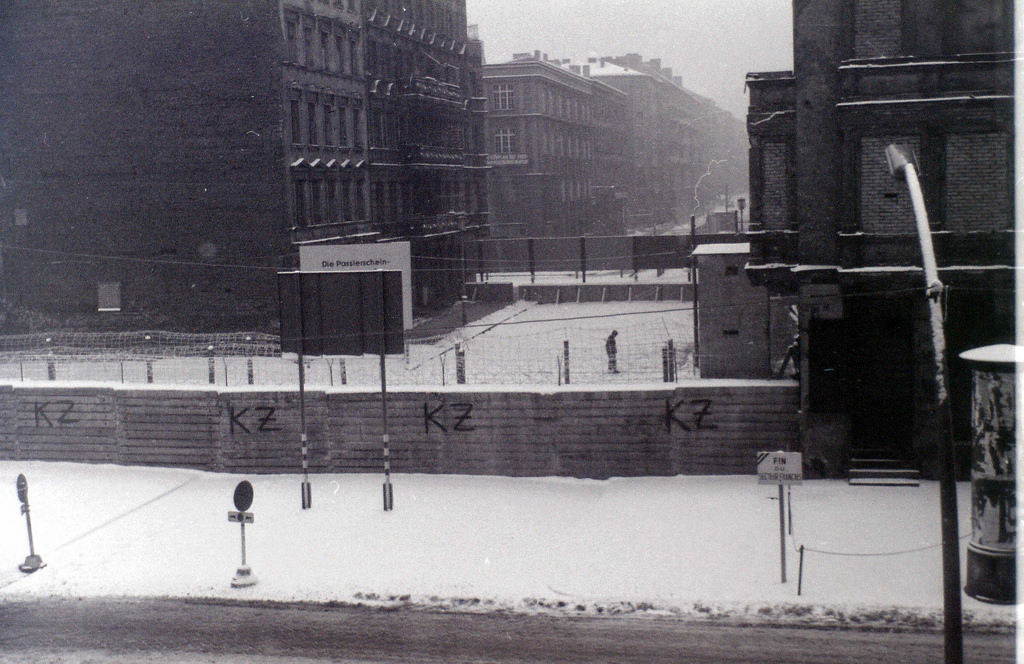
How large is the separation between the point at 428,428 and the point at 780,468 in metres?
9.08

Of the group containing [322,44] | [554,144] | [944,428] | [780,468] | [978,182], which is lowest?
[780,468]

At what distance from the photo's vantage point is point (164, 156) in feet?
132

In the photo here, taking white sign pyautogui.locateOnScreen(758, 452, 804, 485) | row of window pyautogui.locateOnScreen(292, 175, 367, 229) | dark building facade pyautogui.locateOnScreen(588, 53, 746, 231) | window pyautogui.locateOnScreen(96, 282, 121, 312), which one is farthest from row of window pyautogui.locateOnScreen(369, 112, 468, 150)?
dark building facade pyautogui.locateOnScreen(588, 53, 746, 231)

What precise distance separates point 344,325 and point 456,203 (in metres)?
34.1

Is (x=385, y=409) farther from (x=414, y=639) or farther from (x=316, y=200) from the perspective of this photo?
(x=316, y=200)

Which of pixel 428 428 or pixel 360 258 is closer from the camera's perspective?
pixel 428 428

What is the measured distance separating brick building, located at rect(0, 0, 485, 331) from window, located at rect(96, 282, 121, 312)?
0.17 feet

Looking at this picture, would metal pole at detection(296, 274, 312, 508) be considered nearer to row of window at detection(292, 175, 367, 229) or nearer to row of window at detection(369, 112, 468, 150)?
row of window at detection(292, 175, 367, 229)

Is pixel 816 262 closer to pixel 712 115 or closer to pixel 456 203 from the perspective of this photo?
pixel 456 203

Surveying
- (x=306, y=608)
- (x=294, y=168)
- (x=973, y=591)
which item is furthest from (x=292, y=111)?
(x=973, y=591)

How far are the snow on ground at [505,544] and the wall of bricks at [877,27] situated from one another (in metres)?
8.48

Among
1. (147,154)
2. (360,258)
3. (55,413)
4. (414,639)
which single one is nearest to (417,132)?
(147,154)

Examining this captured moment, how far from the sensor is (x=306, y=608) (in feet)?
56.7

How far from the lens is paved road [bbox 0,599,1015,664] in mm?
14953
